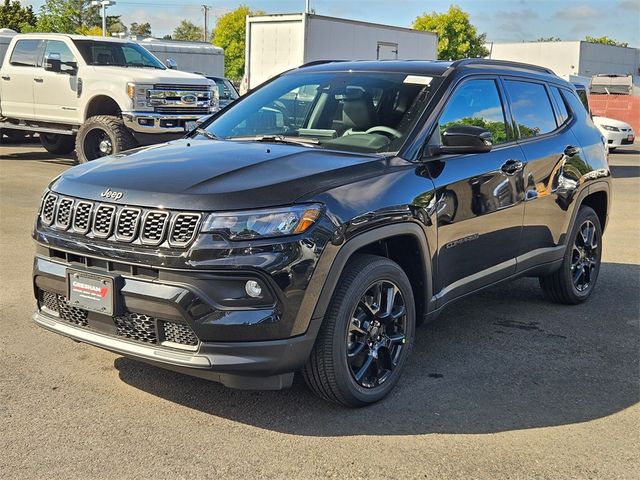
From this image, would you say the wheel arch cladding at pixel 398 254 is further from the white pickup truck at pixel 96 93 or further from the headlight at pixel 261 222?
the white pickup truck at pixel 96 93

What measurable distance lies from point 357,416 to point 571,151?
3.09 meters

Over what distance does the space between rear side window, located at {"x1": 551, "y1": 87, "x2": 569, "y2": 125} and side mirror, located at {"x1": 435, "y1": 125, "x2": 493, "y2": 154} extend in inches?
73.9

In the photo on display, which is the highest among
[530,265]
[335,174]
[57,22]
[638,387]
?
[57,22]

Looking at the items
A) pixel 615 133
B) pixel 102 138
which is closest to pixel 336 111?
pixel 102 138

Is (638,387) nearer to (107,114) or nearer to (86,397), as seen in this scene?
(86,397)

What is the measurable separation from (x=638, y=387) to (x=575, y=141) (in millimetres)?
2253

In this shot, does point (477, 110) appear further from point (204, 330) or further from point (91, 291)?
point (91, 291)

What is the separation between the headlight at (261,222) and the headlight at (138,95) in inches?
366

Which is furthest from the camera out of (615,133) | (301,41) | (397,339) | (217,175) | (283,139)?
(615,133)

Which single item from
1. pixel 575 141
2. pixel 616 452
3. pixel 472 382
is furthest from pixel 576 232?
pixel 616 452

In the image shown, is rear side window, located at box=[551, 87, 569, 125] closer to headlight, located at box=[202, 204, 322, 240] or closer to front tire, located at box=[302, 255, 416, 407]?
front tire, located at box=[302, 255, 416, 407]

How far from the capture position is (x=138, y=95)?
39.5ft

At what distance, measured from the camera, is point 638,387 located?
14.4 ft

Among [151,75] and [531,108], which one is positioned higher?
[151,75]
